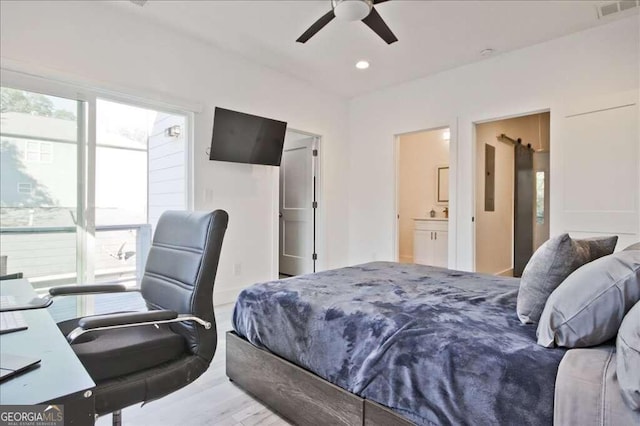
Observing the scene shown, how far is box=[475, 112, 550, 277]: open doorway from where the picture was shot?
4.76m

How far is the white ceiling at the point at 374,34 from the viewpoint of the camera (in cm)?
304

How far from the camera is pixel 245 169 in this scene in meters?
4.25

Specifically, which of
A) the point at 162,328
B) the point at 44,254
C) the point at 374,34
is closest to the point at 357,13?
the point at 374,34

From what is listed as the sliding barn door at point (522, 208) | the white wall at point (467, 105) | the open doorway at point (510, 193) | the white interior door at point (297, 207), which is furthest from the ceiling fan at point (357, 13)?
the sliding barn door at point (522, 208)

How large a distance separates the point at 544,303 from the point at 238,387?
1.71 metres

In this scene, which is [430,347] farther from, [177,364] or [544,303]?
[177,364]

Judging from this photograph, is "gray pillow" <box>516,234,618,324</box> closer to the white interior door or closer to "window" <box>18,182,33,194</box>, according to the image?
"window" <box>18,182,33,194</box>

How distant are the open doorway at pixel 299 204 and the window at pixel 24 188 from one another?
3.17m

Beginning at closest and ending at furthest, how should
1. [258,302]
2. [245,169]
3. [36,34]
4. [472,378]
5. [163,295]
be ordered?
[472,378] → [163,295] → [258,302] → [36,34] → [245,169]

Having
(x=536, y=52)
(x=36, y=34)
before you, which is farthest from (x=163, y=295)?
(x=536, y=52)

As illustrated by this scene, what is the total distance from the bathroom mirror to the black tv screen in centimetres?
308

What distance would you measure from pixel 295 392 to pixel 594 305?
4.25ft

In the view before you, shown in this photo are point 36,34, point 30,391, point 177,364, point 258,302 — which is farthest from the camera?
point 36,34

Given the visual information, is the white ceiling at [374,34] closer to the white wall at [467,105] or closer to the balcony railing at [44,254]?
the white wall at [467,105]
